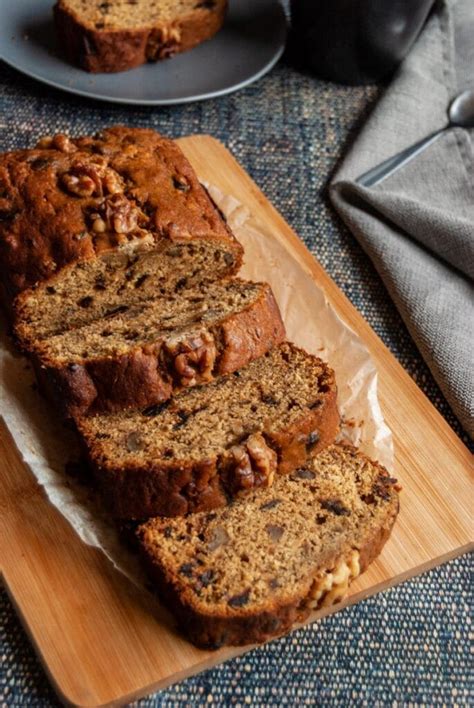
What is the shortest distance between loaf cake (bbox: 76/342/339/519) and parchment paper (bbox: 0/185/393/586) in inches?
4.9

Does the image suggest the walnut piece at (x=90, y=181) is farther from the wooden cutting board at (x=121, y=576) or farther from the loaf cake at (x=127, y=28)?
the loaf cake at (x=127, y=28)

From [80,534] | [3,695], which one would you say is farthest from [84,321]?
[3,695]

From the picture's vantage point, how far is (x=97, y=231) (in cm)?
297

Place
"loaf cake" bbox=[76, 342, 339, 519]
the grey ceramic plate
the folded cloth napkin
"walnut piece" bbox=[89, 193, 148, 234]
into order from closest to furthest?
"loaf cake" bbox=[76, 342, 339, 519] → "walnut piece" bbox=[89, 193, 148, 234] → the folded cloth napkin → the grey ceramic plate

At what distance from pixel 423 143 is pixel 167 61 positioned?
1225mm

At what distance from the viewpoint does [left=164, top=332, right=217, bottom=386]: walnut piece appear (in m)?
2.79

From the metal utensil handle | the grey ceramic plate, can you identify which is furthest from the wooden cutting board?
the grey ceramic plate

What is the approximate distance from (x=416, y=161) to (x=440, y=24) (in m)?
0.94

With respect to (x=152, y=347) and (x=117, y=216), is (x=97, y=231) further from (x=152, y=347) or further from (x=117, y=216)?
(x=152, y=347)

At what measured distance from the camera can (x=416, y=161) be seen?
4137 millimetres

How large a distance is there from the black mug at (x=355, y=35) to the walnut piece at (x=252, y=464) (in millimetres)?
2326

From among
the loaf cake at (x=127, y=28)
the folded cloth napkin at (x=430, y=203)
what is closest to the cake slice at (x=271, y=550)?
the folded cloth napkin at (x=430, y=203)

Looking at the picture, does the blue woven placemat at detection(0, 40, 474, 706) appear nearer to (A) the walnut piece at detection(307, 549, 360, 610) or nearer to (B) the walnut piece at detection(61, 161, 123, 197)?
(A) the walnut piece at detection(307, 549, 360, 610)

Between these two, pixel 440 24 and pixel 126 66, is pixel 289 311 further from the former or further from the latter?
pixel 440 24
